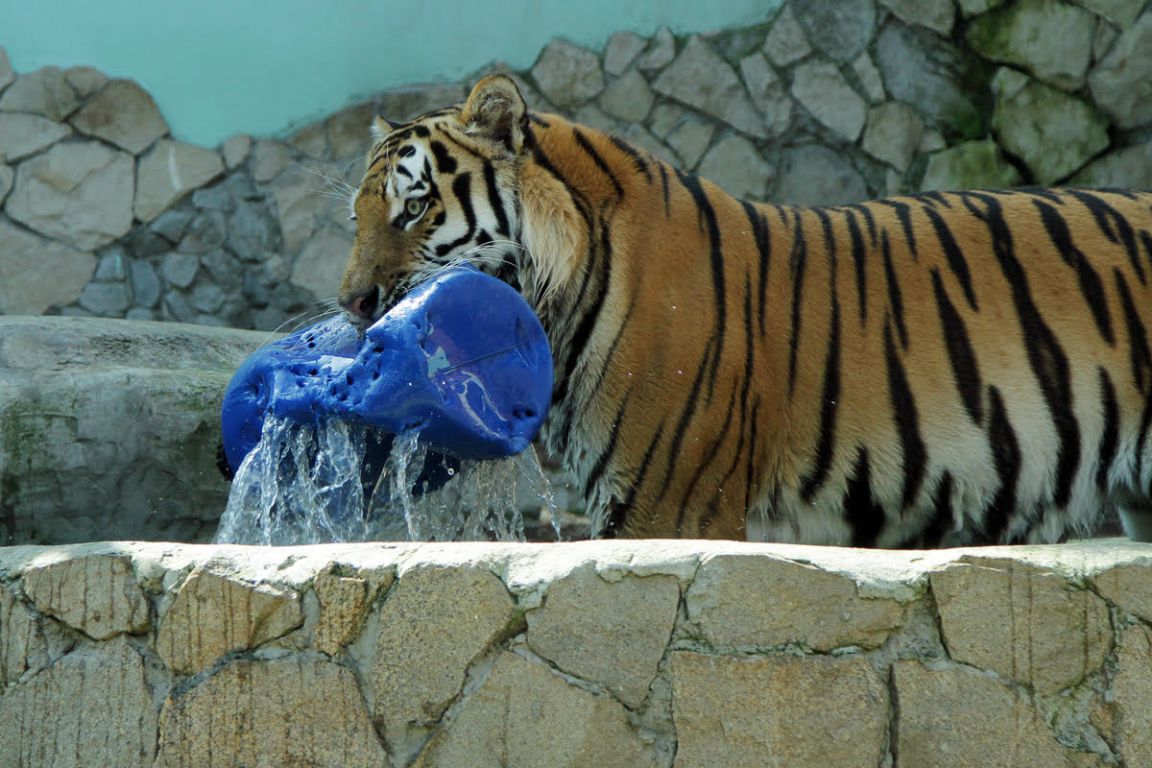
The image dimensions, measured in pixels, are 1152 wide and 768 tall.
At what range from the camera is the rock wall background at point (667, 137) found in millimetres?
7539

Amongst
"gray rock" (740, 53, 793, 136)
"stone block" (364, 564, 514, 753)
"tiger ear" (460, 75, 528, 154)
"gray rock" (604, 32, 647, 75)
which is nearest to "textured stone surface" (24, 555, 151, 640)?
"stone block" (364, 564, 514, 753)

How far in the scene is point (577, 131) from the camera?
12.9ft

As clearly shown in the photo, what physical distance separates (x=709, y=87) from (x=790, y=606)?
5.85m

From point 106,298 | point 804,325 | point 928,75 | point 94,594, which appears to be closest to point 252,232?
point 106,298

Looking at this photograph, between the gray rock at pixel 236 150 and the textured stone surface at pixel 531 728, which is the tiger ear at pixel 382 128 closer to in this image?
the textured stone surface at pixel 531 728

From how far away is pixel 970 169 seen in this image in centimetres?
771

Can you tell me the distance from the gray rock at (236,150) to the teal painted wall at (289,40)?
0.05 metres

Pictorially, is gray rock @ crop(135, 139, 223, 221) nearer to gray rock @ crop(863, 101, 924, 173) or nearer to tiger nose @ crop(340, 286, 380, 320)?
gray rock @ crop(863, 101, 924, 173)

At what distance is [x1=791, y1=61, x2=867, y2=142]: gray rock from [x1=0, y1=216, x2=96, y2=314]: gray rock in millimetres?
4013

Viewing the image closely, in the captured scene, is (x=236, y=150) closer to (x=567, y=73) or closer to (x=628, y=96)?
(x=567, y=73)

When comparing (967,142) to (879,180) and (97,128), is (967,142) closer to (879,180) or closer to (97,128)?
(879,180)

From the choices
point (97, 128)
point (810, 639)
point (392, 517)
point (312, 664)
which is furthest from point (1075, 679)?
point (97, 128)

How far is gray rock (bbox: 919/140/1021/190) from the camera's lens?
25.2 ft

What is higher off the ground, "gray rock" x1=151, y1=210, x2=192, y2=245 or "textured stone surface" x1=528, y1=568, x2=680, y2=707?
"textured stone surface" x1=528, y1=568, x2=680, y2=707
